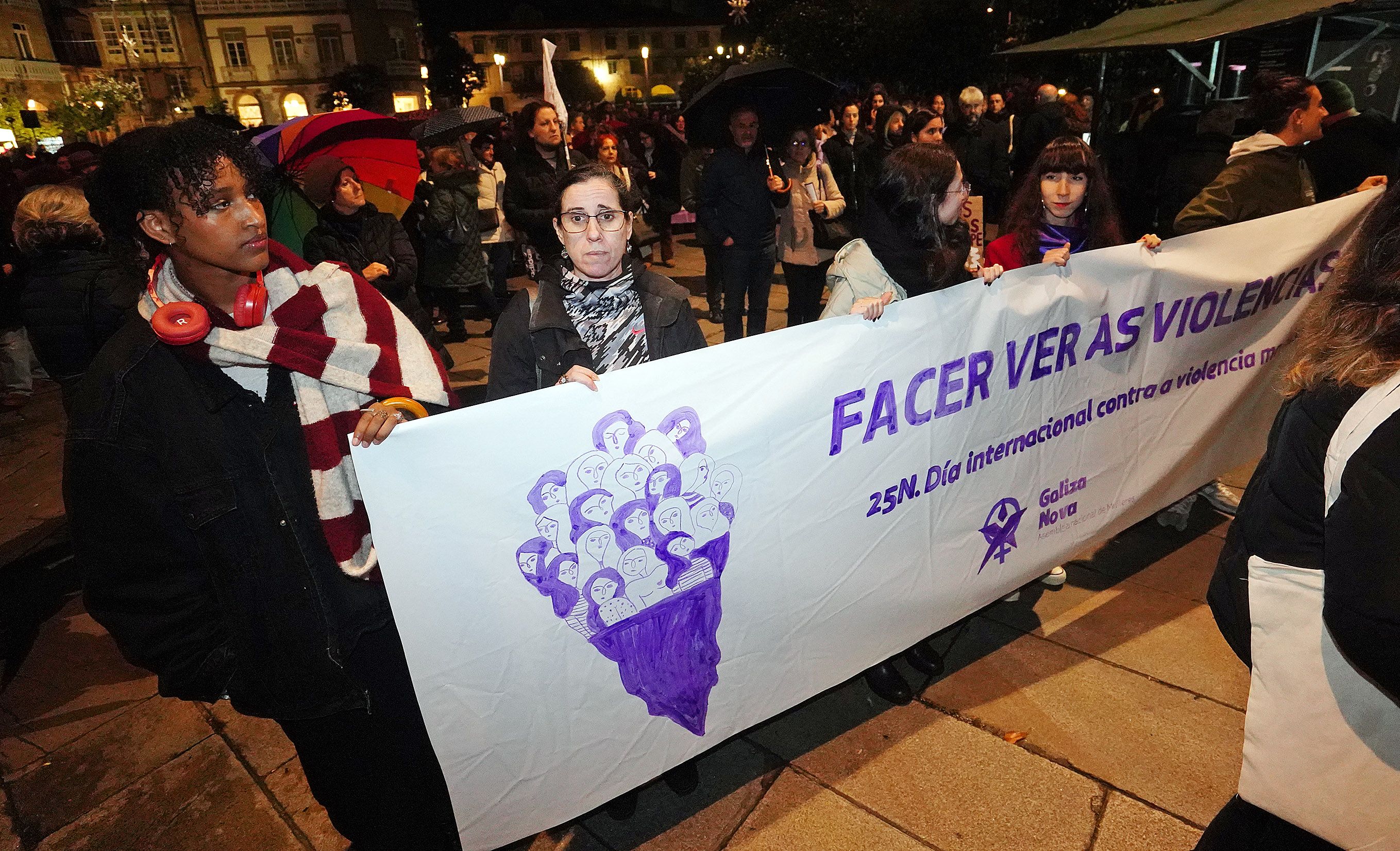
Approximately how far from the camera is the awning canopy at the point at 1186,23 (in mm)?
6156

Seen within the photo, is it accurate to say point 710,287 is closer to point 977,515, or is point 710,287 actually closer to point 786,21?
point 977,515

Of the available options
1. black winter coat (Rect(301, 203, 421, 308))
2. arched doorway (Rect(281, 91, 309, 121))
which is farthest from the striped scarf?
arched doorway (Rect(281, 91, 309, 121))

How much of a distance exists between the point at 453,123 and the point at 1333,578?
7.04m

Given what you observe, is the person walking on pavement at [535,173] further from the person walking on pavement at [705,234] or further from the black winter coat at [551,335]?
the black winter coat at [551,335]

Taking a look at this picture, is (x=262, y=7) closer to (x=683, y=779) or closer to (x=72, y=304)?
(x=72, y=304)

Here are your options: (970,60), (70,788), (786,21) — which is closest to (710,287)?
(70,788)

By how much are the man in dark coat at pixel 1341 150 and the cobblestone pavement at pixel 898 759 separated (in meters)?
2.72

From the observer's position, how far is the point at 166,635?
1588mm

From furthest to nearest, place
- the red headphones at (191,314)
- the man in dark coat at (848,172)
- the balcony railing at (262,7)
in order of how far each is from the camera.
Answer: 1. the balcony railing at (262,7)
2. the man in dark coat at (848,172)
3. the red headphones at (191,314)

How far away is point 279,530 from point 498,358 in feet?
2.49

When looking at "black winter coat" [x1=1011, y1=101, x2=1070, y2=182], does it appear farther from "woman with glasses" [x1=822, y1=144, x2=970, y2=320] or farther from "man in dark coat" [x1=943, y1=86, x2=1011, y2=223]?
"woman with glasses" [x1=822, y1=144, x2=970, y2=320]

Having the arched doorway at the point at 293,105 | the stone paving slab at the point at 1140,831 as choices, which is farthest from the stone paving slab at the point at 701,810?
the arched doorway at the point at 293,105

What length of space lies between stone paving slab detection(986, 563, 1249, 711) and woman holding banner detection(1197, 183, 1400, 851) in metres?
1.27

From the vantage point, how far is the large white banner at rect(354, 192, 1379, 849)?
173 centimetres
